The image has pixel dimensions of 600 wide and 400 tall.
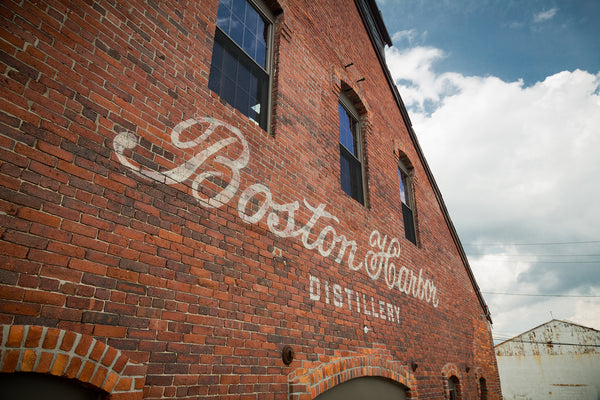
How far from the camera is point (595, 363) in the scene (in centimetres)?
1927

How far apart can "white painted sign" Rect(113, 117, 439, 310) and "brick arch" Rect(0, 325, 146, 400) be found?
3.83 ft

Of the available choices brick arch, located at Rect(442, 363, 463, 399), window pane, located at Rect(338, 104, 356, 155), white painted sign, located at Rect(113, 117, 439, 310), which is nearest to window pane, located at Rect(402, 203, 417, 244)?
white painted sign, located at Rect(113, 117, 439, 310)

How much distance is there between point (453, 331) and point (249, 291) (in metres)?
6.94

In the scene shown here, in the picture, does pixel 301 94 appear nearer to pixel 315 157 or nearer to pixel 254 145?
pixel 315 157

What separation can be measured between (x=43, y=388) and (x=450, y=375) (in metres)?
7.63

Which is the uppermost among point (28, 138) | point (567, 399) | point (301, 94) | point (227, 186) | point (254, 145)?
point (301, 94)

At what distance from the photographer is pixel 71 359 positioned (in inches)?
76.0

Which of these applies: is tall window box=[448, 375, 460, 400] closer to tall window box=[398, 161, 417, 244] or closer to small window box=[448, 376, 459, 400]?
small window box=[448, 376, 459, 400]

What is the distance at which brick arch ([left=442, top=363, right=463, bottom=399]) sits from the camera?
6.88 meters

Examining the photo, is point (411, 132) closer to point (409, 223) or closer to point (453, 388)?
point (409, 223)

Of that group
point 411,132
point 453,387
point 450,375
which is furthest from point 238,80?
point 453,387

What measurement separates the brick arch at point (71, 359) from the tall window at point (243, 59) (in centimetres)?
258

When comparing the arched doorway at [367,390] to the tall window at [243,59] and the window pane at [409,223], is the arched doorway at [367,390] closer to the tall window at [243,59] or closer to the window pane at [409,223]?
the tall window at [243,59]

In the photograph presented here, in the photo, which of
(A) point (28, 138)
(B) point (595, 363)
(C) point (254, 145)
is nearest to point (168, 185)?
(A) point (28, 138)
